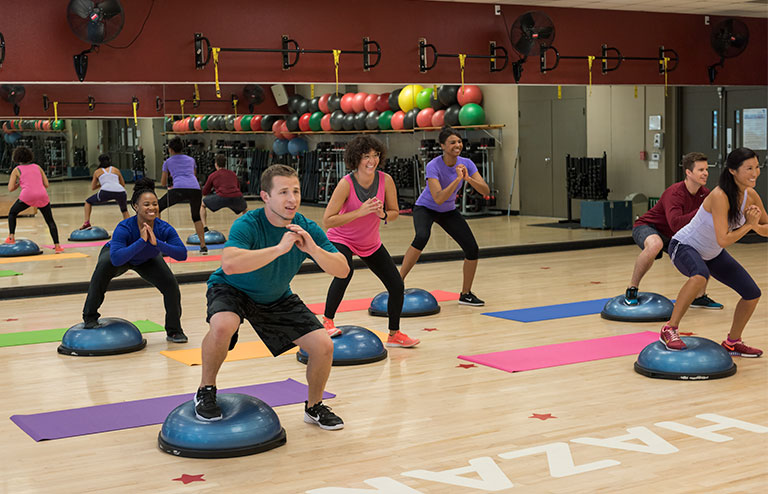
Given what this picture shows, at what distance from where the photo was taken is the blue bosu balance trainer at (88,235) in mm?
8328

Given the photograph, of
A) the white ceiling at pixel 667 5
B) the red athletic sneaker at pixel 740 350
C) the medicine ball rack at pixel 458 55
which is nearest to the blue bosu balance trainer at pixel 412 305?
the red athletic sneaker at pixel 740 350

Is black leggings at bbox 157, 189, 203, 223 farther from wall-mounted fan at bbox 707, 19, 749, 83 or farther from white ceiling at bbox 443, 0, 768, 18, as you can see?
wall-mounted fan at bbox 707, 19, 749, 83

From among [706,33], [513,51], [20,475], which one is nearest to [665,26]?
[706,33]

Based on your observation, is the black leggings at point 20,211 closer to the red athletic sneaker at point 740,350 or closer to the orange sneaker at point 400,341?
the orange sneaker at point 400,341

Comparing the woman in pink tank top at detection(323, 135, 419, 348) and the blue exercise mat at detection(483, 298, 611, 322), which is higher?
the woman in pink tank top at detection(323, 135, 419, 348)

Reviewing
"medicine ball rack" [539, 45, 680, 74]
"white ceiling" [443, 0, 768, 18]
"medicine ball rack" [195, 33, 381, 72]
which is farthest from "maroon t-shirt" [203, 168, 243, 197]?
"medicine ball rack" [539, 45, 680, 74]

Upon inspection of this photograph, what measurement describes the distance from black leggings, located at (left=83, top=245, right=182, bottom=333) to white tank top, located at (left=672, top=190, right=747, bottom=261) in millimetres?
2798

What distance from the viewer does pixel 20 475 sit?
10.0ft

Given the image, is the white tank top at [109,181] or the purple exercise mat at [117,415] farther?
the white tank top at [109,181]

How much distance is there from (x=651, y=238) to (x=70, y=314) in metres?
3.92

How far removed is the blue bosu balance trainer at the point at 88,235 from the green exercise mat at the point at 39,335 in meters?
2.65

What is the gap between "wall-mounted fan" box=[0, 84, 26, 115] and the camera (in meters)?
7.18

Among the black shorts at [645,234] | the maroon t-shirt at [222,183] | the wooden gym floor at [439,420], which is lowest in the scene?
the wooden gym floor at [439,420]

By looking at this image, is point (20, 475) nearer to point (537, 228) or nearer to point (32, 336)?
point (32, 336)
